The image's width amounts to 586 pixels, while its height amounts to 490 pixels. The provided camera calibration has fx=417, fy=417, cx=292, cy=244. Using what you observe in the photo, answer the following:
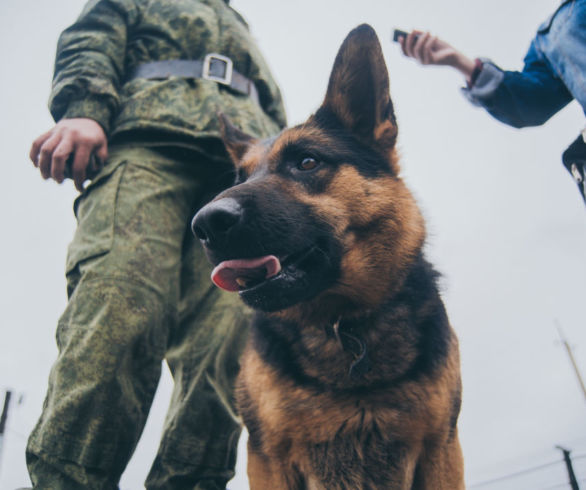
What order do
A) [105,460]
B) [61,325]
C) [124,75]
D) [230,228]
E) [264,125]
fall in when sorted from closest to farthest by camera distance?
[230,228] → [105,460] → [61,325] → [124,75] → [264,125]

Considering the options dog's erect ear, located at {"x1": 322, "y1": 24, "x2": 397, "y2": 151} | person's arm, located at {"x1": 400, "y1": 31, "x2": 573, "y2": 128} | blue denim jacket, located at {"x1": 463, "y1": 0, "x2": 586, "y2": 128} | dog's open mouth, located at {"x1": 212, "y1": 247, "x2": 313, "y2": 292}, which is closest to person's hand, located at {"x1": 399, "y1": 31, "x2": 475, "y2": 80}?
person's arm, located at {"x1": 400, "y1": 31, "x2": 573, "y2": 128}

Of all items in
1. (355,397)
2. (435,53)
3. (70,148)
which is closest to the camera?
(355,397)

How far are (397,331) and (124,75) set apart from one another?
90.0 inches

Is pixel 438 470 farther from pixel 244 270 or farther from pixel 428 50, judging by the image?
pixel 428 50

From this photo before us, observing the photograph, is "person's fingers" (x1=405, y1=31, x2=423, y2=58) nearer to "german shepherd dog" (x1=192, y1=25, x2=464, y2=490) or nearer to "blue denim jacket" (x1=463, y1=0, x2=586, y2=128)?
"blue denim jacket" (x1=463, y1=0, x2=586, y2=128)

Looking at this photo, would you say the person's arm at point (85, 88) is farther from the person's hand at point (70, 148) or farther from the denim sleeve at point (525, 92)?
the denim sleeve at point (525, 92)

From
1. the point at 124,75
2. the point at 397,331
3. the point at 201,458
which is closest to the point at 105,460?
the point at 201,458

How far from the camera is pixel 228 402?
249 cm

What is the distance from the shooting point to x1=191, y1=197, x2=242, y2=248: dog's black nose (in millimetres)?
1566

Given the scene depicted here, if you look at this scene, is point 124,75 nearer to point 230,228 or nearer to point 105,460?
point 230,228

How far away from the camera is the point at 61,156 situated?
80.6 inches

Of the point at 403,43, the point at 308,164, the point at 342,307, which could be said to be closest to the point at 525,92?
the point at 403,43

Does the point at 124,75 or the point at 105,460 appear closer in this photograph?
the point at 105,460

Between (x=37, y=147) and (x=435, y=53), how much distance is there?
253 cm
